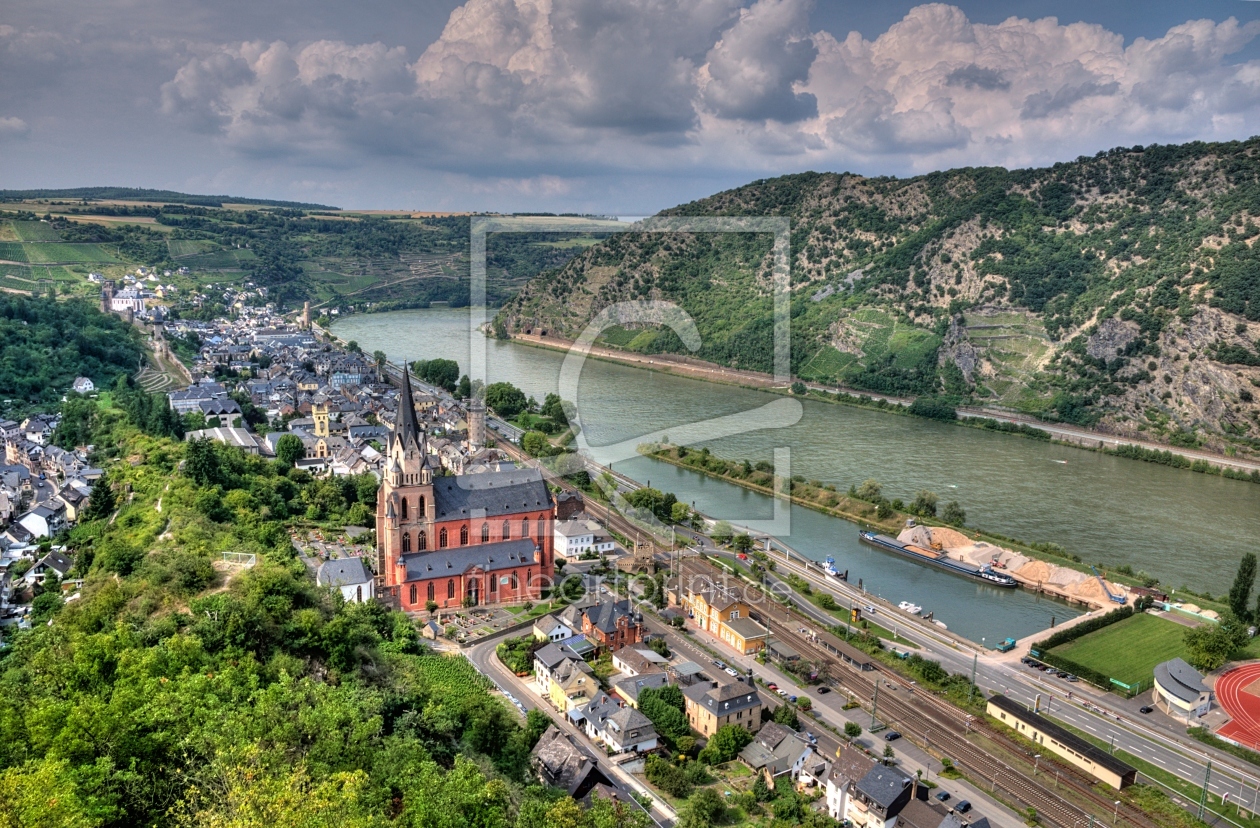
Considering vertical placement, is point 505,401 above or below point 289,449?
above

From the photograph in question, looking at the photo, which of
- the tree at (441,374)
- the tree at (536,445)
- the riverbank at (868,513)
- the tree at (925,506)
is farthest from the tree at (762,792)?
the tree at (441,374)

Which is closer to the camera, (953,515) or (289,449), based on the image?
(953,515)

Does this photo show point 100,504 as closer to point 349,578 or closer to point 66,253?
point 349,578

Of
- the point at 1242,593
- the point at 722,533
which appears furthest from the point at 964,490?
the point at 722,533

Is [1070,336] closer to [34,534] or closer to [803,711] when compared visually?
[803,711]

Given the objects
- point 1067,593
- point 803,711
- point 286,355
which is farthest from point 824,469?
point 286,355

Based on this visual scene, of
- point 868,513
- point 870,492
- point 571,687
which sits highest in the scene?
point 870,492
